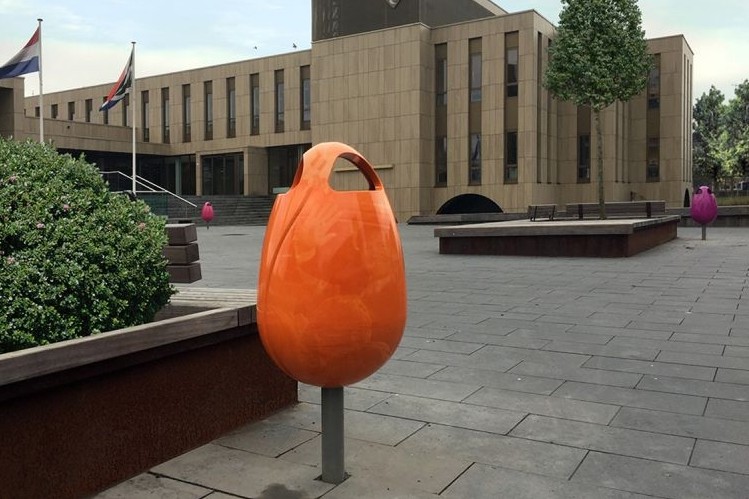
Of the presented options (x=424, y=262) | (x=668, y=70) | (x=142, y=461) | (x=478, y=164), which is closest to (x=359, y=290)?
(x=142, y=461)

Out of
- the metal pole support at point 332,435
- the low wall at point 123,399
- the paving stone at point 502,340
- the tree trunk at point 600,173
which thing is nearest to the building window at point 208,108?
the tree trunk at point 600,173

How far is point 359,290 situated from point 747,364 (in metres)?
4.00

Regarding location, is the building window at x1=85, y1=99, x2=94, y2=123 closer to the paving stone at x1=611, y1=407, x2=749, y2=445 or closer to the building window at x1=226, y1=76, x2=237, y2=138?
the building window at x1=226, y1=76, x2=237, y2=138

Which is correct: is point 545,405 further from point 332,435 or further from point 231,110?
point 231,110

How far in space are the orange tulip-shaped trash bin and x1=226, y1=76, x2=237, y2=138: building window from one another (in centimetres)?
4731

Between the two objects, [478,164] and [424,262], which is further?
[478,164]

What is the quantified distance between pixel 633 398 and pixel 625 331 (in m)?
2.38

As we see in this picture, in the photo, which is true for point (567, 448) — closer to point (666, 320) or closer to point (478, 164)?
point (666, 320)

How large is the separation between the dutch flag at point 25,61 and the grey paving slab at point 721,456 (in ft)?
83.2

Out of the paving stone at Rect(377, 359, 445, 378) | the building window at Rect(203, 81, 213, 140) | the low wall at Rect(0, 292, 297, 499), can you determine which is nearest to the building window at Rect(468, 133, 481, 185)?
the building window at Rect(203, 81, 213, 140)

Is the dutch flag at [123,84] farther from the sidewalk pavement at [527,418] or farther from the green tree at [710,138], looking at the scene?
the green tree at [710,138]

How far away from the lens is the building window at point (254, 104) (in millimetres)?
47781

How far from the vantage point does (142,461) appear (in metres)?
3.35

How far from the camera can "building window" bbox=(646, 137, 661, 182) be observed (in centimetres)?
4041
